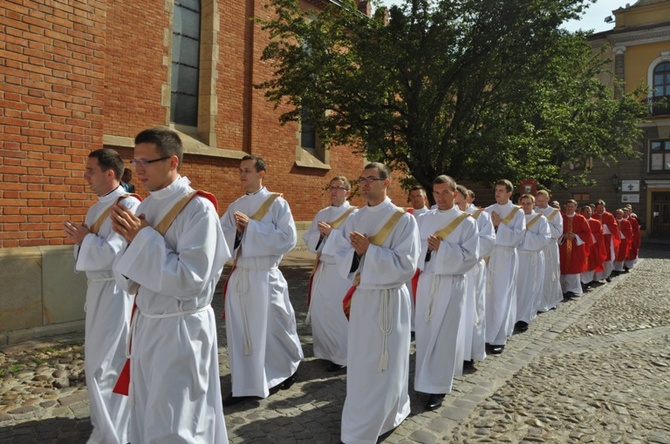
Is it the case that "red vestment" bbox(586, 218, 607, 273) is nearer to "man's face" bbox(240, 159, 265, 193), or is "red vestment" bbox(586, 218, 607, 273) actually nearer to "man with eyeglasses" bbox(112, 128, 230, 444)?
"man's face" bbox(240, 159, 265, 193)

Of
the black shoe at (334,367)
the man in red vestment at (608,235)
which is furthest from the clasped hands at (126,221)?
the man in red vestment at (608,235)

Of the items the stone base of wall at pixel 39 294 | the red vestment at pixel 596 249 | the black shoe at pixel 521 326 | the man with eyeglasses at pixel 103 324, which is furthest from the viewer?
the red vestment at pixel 596 249

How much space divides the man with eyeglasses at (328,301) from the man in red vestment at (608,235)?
9.96 m

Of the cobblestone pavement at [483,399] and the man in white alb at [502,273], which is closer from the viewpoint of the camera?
the cobblestone pavement at [483,399]

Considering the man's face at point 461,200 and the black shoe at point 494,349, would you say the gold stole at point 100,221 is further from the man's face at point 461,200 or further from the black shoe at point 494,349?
the black shoe at point 494,349

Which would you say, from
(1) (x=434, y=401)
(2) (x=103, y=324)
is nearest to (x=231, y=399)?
(2) (x=103, y=324)

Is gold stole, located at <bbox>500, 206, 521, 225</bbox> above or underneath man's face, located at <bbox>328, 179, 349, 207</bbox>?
underneath

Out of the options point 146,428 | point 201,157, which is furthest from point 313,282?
point 201,157

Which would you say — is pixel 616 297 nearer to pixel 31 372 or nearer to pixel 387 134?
pixel 387 134

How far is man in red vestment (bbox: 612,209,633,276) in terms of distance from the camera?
49.0 feet

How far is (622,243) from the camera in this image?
1502 centimetres

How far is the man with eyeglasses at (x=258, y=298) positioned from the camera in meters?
4.47

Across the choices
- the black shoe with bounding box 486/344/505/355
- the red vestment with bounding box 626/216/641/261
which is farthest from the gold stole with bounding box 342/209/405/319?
the red vestment with bounding box 626/216/641/261

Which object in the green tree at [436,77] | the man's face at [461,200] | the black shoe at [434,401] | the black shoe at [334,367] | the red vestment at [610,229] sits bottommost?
the black shoe at [334,367]
